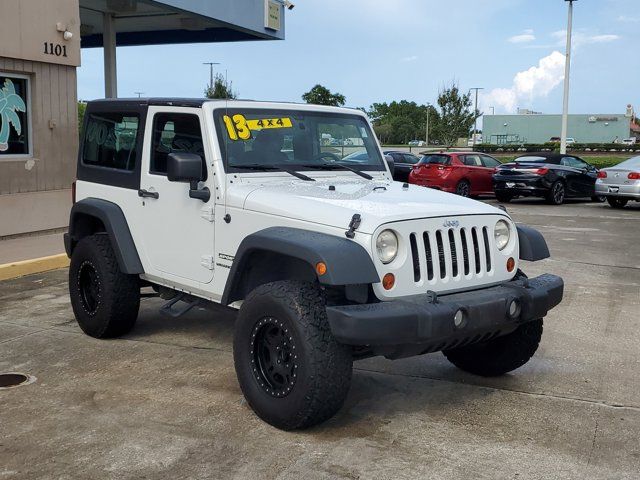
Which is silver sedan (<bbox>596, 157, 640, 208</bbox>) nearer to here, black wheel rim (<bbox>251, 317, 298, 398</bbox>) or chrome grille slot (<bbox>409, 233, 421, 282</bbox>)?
chrome grille slot (<bbox>409, 233, 421, 282</bbox>)

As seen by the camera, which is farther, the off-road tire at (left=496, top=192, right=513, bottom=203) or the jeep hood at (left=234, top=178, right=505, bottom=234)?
the off-road tire at (left=496, top=192, right=513, bottom=203)

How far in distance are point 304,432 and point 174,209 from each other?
1.98m

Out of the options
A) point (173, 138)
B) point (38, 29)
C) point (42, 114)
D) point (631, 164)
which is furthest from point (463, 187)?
point (173, 138)

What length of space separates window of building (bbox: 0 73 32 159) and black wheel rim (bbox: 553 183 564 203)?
43.2 feet

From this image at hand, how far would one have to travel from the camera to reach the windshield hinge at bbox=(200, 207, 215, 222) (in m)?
4.96

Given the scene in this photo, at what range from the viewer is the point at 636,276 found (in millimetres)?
9281

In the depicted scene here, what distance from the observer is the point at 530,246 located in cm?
483

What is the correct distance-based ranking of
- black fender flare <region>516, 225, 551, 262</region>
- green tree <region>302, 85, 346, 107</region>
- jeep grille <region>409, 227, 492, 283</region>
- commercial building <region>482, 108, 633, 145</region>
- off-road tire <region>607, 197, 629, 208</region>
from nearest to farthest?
jeep grille <region>409, 227, 492, 283</region>, black fender flare <region>516, 225, 551, 262</region>, off-road tire <region>607, 197, 629, 208</region>, green tree <region>302, 85, 346, 107</region>, commercial building <region>482, 108, 633, 145</region>

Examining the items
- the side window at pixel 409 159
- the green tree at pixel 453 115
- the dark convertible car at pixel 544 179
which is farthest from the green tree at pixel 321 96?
the dark convertible car at pixel 544 179

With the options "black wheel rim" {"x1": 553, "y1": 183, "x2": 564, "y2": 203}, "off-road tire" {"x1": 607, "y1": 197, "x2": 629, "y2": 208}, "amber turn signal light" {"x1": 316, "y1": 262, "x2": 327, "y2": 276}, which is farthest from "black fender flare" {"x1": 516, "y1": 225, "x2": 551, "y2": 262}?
"black wheel rim" {"x1": 553, "y1": 183, "x2": 564, "y2": 203}

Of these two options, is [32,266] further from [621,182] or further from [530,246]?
[621,182]

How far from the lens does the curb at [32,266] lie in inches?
349

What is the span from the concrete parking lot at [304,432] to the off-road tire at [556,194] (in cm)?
1300

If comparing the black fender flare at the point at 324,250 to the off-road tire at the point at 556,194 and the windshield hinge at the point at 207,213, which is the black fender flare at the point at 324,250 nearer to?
the windshield hinge at the point at 207,213
